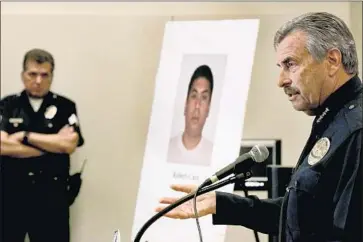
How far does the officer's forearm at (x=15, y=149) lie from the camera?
160 centimetres

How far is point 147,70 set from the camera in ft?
5.51

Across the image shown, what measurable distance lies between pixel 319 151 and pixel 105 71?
82cm

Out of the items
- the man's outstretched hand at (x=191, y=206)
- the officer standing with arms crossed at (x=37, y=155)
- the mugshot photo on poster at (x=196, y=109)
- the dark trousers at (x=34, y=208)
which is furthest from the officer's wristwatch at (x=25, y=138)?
the man's outstretched hand at (x=191, y=206)

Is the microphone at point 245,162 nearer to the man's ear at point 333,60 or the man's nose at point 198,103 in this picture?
the man's ear at point 333,60

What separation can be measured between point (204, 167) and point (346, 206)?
0.65m

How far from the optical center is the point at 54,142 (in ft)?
5.31

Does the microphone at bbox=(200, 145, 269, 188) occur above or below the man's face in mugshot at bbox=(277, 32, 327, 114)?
below

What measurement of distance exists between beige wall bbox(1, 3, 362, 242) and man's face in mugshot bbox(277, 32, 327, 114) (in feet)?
1.64

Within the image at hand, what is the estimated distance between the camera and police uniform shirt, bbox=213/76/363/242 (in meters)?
1.00

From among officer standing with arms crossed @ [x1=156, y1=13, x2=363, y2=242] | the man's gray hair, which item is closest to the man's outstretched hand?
officer standing with arms crossed @ [x1=156, y1=13, x2=363, y2=242]

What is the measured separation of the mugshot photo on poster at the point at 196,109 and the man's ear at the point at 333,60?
1.76 feet

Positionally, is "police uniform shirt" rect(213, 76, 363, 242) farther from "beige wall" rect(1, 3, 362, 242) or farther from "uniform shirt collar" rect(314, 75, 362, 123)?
"beige wall" rect(1, 3, 362, 242)

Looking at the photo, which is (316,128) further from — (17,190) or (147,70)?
(17,190)

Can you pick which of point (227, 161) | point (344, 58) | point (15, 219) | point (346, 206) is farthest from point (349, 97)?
point (15, 219)
